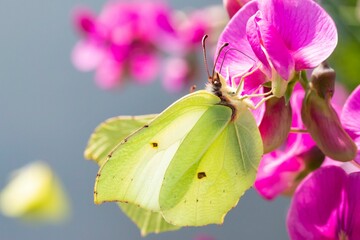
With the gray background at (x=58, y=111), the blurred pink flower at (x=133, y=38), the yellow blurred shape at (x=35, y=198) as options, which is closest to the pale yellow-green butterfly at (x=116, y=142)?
the blurred pink flower at (x=133, y=38)

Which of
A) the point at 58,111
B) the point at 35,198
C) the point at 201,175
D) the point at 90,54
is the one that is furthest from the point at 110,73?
the point at 58,111

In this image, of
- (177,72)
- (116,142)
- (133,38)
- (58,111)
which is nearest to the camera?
(116,142)

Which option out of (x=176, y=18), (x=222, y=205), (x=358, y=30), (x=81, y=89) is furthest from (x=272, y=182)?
(x=81, y=89)

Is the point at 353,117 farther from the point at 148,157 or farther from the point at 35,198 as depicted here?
the point at 35,198

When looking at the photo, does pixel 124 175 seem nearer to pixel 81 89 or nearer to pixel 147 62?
pixel 147 62

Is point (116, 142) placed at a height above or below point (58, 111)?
above

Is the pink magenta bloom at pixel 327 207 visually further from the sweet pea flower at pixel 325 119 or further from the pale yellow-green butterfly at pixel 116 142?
the pale yellow-green butterfly at pixel 116 142
